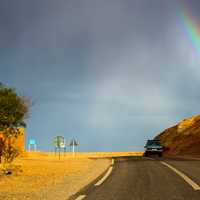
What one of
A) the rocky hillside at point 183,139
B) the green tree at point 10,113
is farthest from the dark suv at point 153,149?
the green tree at point 10,113

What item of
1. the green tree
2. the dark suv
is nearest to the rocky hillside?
the dark suv

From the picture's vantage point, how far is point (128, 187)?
14000mm

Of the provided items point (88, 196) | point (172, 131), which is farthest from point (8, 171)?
point (172, 131)

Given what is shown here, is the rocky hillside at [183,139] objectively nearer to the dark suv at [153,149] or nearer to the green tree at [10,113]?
the dark suv at [153,149]

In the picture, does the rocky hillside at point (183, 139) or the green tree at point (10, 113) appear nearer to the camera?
the green tree at point (10, 113)

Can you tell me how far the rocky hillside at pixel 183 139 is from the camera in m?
66.0

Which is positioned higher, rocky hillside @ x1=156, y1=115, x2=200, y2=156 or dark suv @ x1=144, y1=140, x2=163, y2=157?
rocky hillside @ x1=156, y1=115, x2=200, y2=156

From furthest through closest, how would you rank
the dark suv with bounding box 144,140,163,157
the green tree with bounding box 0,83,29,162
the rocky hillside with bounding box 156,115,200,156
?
the rocky hillside with bounding box 156,115,200,156
the dark suv with bounding box 144,140,163,157
the green tree with bounding box 0,83,29,162

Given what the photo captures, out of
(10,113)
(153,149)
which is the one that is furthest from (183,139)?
(10,113)

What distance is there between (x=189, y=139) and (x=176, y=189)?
200 ft

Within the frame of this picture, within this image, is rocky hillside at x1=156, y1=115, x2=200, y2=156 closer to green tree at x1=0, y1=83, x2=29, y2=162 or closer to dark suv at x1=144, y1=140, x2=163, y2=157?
dark suv at x1=144, y1=140, x2=163, y2=157

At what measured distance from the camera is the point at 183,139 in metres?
75.6

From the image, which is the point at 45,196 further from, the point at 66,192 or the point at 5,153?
the point at 5,153

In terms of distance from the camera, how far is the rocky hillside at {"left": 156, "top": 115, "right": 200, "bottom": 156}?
65988mm
